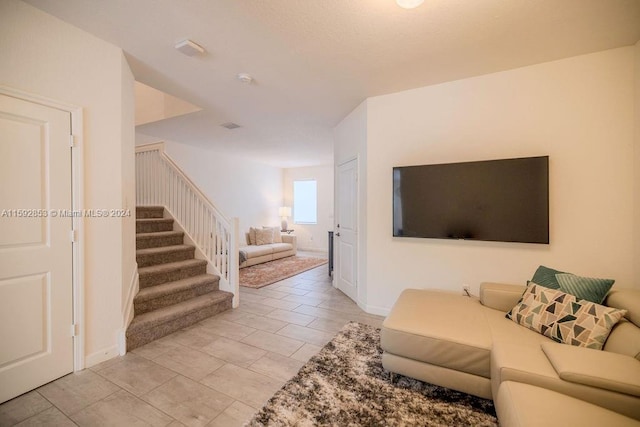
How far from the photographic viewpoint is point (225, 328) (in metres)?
2.88

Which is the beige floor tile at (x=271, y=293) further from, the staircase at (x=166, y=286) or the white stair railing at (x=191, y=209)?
the staircase at (x=166, y=286)

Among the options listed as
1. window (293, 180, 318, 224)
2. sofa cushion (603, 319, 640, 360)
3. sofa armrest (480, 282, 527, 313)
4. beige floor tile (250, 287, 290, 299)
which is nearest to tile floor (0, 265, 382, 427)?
beige floor tile (250, 287, 290, 299)

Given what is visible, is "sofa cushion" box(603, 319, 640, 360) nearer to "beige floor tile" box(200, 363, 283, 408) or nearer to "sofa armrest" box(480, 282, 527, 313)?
"sofa armrest" box(480, 282, 527, 313)

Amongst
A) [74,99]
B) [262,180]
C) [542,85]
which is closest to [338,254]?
[542,85]

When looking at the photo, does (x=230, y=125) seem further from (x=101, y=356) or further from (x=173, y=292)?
(x=101, y=356)

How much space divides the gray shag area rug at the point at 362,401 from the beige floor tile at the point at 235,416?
2.4 inches

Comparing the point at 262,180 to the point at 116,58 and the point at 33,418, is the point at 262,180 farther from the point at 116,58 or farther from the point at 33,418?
the point at 33,418

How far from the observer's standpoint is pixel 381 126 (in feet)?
10.6

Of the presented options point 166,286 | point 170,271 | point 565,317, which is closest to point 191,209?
point 170,271

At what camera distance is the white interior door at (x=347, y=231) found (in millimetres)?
3684

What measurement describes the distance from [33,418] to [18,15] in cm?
270

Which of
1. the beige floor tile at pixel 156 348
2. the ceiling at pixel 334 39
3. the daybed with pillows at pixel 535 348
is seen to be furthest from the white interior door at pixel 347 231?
the beige floor tile at pixel 156 348

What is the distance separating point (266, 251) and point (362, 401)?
16.0 ft

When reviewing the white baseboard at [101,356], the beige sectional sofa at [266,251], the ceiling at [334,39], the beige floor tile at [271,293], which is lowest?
the beige floor tile at [271,293]
